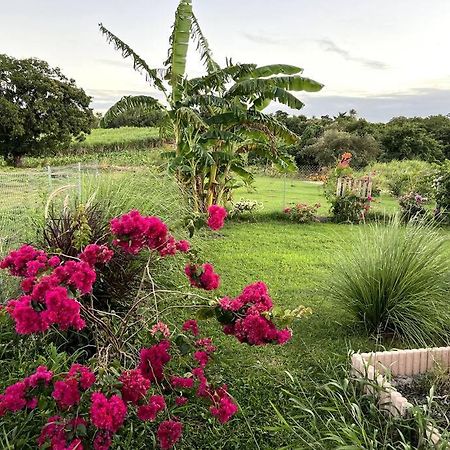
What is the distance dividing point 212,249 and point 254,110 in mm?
3319

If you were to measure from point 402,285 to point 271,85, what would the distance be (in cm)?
Answer: 613

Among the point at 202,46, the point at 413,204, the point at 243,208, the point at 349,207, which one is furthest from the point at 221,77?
the point at 413,204

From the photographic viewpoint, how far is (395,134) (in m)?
31.4

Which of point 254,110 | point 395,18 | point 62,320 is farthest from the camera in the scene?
point 254,110

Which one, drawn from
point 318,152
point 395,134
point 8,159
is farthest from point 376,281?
point 8,159

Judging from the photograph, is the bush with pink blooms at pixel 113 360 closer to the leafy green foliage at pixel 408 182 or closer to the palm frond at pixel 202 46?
the palm frond at pixel 202 46

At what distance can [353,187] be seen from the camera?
1230cm

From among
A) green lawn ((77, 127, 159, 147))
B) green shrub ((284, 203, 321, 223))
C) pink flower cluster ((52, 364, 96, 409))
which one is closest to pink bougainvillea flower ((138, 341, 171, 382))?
pink flower cluster ((52, 364, 96, 409))

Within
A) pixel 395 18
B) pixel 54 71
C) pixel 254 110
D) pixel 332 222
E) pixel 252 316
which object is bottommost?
pixel 332 222

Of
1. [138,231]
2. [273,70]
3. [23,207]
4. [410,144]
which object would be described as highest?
[273,70]

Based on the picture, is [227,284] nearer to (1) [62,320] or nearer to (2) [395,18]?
(1) [62,320]

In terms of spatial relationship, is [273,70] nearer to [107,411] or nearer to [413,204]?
[413,204]

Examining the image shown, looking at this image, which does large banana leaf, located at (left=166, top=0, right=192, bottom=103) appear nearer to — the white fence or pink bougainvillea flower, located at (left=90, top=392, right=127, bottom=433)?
the white fence

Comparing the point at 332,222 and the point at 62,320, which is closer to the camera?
the point at 62,320
